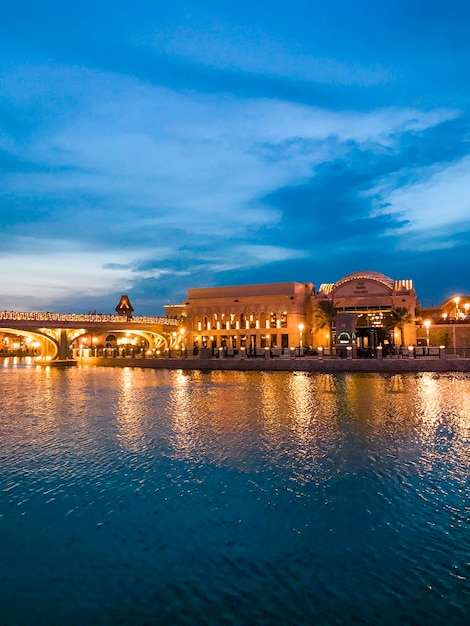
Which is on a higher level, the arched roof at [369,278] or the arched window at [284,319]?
the arched roof at [369,278]

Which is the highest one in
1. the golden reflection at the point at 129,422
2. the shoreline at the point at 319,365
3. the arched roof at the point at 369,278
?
the arched roof at the point at 369,278

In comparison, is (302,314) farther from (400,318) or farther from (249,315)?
(400,318)

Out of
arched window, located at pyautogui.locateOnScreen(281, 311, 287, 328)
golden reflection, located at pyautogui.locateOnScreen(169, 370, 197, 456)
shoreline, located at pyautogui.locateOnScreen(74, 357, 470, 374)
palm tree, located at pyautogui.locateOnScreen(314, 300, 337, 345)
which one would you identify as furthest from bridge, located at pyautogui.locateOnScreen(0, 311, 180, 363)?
golden reflection, located at pyautogui.locateOnScreen(169, 370, 197, 456)

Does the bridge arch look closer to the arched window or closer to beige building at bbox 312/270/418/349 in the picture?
the arched window

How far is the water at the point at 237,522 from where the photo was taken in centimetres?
890

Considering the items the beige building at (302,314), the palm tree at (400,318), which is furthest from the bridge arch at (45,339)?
the palm tree at (400,318)

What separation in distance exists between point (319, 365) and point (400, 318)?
24.6m

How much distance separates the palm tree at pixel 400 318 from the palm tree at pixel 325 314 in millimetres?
8258

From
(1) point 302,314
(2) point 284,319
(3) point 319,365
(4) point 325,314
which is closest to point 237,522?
(3) point 319,365

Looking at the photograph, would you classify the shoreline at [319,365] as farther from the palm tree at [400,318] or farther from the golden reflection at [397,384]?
the palm tree at [400,318]

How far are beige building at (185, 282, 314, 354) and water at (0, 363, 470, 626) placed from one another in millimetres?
67132

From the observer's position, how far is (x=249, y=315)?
3767 inches

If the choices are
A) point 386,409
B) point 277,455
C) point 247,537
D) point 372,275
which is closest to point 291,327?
point 372,275

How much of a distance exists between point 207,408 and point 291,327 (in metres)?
62.4
